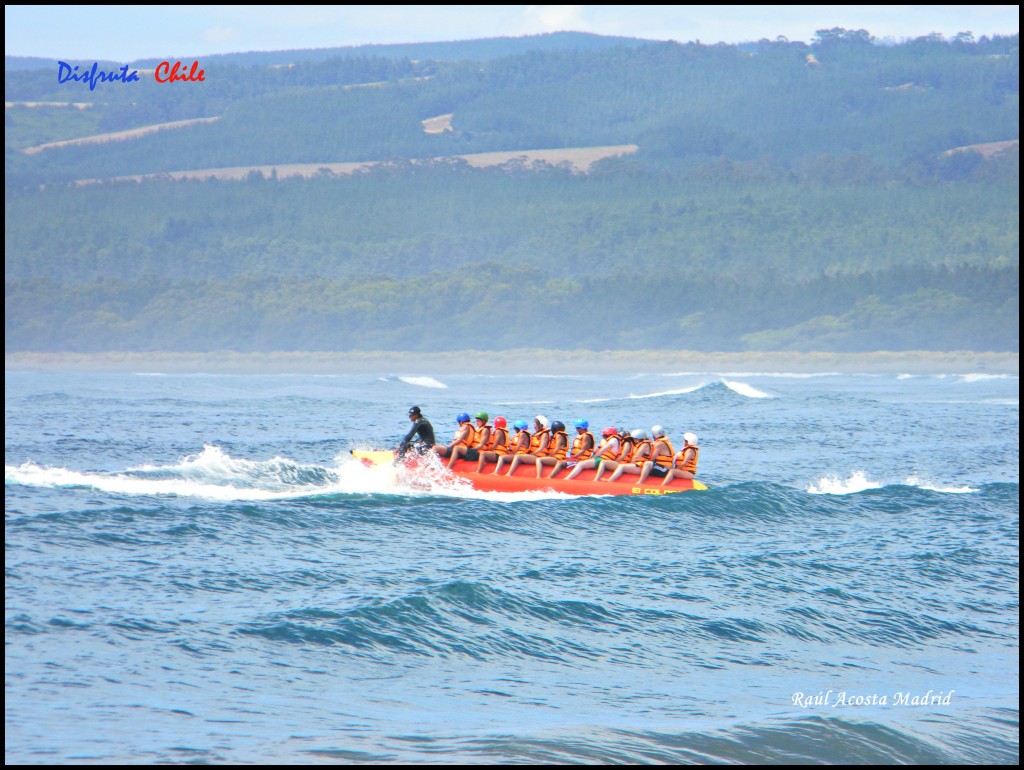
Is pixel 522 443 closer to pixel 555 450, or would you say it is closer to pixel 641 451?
pixel 555 450

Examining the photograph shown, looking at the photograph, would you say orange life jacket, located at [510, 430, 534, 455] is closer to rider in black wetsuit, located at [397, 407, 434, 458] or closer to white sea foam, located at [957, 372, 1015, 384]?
rider in black wetsuit, located at [397, 407, 434, 458]

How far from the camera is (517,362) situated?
252ft

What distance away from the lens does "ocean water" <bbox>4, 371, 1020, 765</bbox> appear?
406 inches

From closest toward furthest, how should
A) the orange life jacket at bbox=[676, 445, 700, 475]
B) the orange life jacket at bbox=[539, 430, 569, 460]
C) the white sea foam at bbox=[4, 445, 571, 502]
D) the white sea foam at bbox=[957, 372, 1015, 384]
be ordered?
the white sea foam at bbox=[4, 445, 571, 502]
the orange life jacket at bbox=[676, 445, 700, 475]
the orange life jacket at bbox=[539, 430, 569, 460]
the white sea foam at bbox=[957, 372, 1015, 384]

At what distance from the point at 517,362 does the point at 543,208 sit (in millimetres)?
44640

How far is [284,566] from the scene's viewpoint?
50.0 feet

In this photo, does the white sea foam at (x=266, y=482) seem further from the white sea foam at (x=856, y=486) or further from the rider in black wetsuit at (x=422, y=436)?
the white sea foam at (x=856, y=486)

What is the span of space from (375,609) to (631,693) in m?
3.01

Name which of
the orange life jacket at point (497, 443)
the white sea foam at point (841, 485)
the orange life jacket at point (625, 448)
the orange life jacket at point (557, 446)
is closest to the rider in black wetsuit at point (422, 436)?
the orange life jacket at point (497, 443)

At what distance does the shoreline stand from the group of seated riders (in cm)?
5351

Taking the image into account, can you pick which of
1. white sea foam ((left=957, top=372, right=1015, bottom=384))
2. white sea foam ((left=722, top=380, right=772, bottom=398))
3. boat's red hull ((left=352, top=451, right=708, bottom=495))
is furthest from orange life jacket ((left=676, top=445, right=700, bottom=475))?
white sea foam ((left=957, top=372, right=1015, bottom=384))

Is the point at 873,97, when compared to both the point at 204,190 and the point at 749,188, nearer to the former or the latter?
the point at 749,188

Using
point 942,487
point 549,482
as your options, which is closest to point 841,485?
point 942,487

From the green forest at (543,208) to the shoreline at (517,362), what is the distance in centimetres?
294
